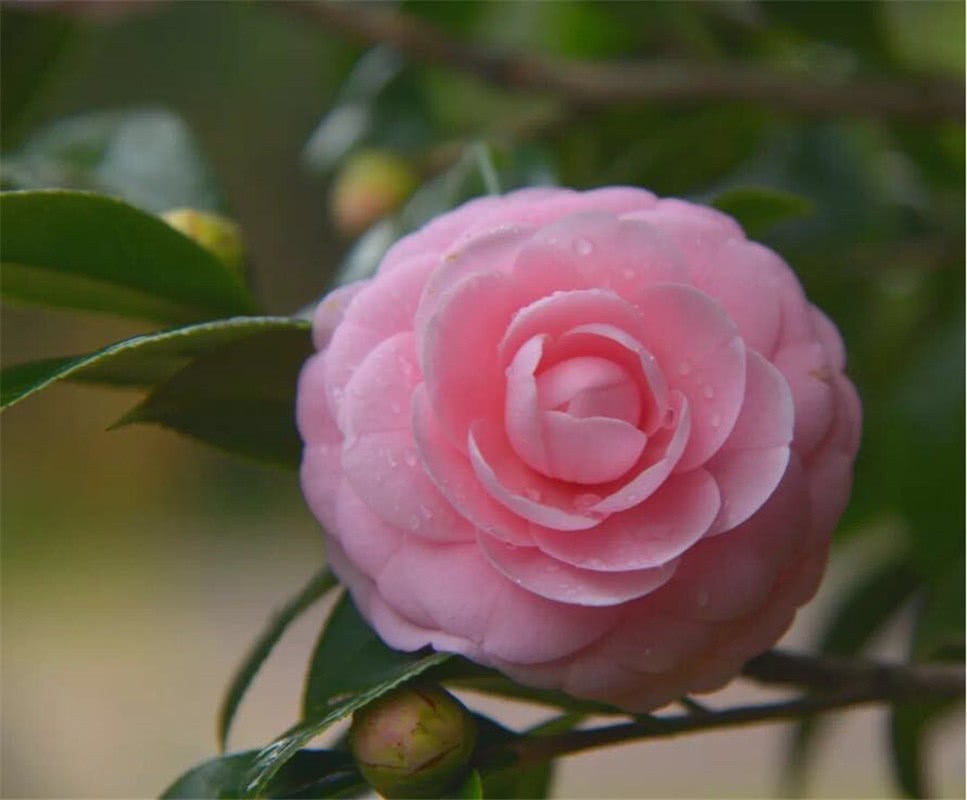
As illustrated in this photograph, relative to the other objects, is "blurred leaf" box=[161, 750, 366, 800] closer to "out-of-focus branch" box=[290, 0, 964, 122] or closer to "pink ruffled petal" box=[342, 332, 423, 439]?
"pink ruffled petal" box=[342, 332, 423, 439]

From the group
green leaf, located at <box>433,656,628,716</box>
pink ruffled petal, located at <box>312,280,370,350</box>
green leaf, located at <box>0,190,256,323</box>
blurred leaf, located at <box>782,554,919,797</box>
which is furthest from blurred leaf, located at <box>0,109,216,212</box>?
blurred leaf, located at <box>782,554,919,797</box>

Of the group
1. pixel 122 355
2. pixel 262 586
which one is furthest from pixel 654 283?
pixel 262 586

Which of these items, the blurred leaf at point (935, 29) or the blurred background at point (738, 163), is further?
the blurred leaf at point (935, 29)

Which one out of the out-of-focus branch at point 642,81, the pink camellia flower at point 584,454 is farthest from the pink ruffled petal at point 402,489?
the out-of-focus branch at point 642,81

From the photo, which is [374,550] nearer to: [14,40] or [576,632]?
[576,632]

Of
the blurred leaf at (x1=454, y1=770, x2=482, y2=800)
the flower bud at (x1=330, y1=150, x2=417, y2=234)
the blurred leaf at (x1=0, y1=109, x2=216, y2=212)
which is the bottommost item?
the blurred leaf at (x1=454, y1=770, x2=482, y2=800)

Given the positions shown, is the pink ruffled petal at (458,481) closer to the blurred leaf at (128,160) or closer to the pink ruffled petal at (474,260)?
the pink ruffled petal at (474,260)
